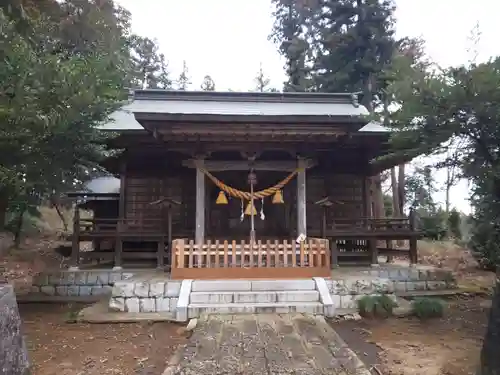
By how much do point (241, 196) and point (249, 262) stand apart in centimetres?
185

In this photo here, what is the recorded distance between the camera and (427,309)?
7062mm

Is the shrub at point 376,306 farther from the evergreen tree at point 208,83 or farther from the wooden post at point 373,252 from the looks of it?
the evergreen tree at point 208,83

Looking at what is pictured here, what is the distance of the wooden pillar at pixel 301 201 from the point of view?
9523 millimetres

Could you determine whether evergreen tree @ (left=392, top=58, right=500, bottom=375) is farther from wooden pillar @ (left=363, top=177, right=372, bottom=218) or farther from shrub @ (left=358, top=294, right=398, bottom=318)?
wooden pillar @ (left=363, top=177, right=372, bottom=218)

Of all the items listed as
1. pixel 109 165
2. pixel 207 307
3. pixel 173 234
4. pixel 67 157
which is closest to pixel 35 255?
pixel 109 165

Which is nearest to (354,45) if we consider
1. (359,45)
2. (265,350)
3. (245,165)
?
(359,45)

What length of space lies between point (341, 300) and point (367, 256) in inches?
126

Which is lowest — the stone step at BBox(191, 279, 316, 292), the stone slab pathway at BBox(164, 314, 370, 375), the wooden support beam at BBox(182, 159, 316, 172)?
the stone slab pathway at BBox(164, 314, 370, 375)

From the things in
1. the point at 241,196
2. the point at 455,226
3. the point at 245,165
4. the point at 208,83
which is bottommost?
the point at 455,226

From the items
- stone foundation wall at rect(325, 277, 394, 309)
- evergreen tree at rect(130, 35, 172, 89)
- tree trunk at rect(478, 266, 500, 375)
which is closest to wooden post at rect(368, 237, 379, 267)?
stone foundation wall at rect(325, 277, 394, 309)

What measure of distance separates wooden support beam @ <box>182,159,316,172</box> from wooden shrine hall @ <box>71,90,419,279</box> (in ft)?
0.09

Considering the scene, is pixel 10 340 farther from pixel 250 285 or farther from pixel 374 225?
pixel 374 225

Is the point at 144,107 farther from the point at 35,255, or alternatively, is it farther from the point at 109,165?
the point at 35,255

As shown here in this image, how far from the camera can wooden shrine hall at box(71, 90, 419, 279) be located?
8.26 metres
